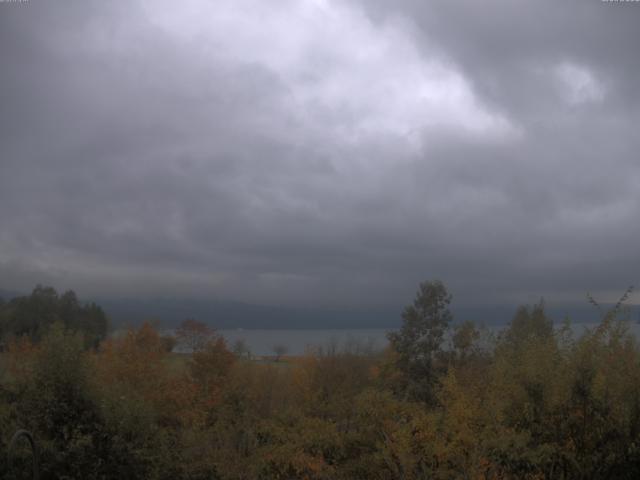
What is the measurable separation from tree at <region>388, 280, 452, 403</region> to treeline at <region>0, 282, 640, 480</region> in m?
7.56

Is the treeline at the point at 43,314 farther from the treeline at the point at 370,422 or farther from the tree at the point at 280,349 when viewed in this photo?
the treeline at the point at 370,422

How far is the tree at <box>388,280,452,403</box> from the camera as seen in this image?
139 feet

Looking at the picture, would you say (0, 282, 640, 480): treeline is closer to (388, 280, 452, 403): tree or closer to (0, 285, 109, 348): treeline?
(388, 280, 452, 403): tree

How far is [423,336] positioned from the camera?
43.9 metres

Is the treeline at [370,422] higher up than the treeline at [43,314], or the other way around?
the treeline at [43,314]

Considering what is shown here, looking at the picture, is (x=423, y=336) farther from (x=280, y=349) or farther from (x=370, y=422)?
(x=280, y=349)

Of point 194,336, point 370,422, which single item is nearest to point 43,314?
point 194,336

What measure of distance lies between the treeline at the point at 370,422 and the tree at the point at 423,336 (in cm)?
756

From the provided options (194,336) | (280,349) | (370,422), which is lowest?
(370,422)

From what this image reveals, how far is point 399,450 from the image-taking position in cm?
1717

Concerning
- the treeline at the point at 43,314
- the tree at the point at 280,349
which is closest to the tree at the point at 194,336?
the treeline at the point at 43,314

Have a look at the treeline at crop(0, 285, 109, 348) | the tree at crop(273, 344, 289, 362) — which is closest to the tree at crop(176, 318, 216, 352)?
the treeline at crop(0, 285, 109, 348)

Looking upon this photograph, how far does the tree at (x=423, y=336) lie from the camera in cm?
4234

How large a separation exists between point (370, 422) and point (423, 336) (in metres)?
22.8
